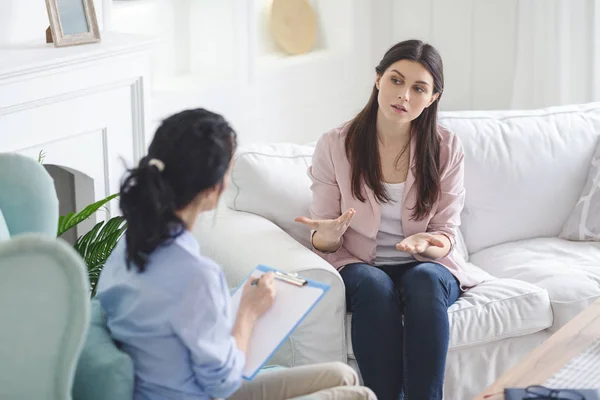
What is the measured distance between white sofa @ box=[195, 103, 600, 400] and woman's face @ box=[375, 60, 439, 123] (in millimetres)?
416

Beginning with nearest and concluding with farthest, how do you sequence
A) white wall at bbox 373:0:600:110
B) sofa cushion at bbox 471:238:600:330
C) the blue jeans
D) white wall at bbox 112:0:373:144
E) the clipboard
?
the clipboard → the blue jeans → sofa cushion at bbox 471:238:600:330 → white wall at bbox 112:0:373:144 → white wall at bbox 373:0:600:110

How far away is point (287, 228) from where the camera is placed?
2.72 meters

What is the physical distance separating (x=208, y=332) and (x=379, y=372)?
0.91 metres

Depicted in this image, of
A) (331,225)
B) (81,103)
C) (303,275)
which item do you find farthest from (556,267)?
(81,103)

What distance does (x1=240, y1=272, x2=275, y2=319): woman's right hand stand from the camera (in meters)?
1.72

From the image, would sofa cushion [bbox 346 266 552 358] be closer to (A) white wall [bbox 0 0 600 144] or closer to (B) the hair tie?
(B) the hair tie

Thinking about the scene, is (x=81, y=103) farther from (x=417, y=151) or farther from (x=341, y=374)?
(x=341, y=374)

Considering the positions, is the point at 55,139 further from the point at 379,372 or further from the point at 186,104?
the point at 379,372

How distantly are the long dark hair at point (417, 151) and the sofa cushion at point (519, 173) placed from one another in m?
0.41

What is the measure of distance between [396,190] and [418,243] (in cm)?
18

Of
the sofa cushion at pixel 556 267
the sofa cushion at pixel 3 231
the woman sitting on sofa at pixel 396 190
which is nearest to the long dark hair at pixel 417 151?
the woman sitting on sofa at pixel 396 190

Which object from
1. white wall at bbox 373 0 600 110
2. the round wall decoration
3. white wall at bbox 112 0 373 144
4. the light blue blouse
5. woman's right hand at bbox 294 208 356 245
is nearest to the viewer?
the light blue blouse

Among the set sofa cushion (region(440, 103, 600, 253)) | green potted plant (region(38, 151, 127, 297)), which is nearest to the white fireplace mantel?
green potted plant (region(38, 151, 127, 297))

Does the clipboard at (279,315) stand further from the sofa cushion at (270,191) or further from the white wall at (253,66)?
the white wall at (253,66)
